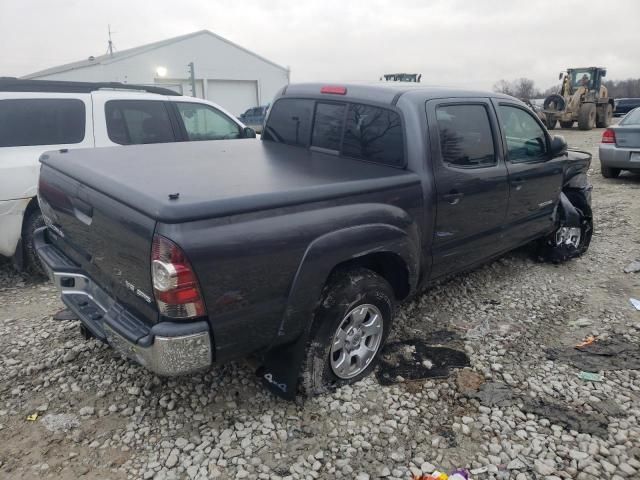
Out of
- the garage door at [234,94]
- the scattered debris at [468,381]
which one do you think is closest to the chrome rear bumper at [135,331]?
the scattered debris at [468,381]

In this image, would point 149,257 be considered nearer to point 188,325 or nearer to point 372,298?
point 188,325

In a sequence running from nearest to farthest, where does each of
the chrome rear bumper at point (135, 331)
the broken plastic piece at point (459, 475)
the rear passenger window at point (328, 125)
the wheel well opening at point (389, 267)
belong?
the chrome rear bumper at point (135, 331)
the broken plastic piece at point (459, 475)
the wheel well opening at point (389, 267)
the rear passenger window at point (328, 125)

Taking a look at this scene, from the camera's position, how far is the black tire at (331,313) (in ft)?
9.20

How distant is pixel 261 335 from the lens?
2473mm

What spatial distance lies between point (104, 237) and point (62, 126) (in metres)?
3.12

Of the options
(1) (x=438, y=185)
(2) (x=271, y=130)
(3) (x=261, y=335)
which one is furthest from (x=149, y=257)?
(2) (x=271, y=130)

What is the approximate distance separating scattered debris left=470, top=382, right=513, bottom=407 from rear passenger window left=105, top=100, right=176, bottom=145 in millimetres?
4436

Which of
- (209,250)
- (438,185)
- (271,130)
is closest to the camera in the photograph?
(209,250)

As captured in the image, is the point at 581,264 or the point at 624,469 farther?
the point at 581,264

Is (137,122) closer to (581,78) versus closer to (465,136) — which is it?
(465,136)

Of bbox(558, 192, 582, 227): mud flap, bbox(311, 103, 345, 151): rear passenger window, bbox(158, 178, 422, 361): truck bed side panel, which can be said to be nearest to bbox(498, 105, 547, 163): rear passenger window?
bbox(558, 192, 582, 227): mud flap

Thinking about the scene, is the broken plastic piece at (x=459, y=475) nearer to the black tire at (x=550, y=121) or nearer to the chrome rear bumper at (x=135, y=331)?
the chrome rear bumper at (x=135, y=331)

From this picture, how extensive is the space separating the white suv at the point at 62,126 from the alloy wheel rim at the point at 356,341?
3.32 meters

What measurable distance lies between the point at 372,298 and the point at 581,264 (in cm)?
363
